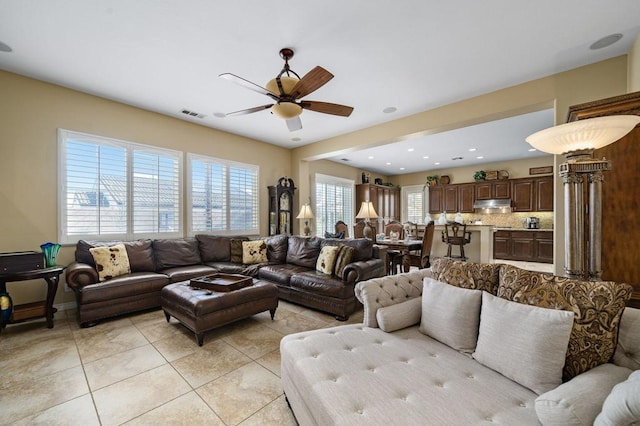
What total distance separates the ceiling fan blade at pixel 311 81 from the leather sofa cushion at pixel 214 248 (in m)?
2.98

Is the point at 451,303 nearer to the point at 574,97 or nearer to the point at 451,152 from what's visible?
the point at 574,97

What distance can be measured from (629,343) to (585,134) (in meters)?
1.12

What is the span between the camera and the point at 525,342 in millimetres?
1259

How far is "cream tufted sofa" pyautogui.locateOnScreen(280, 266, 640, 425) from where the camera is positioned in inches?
37.2

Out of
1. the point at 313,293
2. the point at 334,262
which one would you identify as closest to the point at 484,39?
the point at 334,262

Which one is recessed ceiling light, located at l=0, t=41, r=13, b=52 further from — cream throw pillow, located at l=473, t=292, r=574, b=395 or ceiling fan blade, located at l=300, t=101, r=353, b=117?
cream throw pillow, located at l=473, t=292, r=574, b=395

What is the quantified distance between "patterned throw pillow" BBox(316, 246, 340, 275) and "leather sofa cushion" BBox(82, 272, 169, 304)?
205 centimetres

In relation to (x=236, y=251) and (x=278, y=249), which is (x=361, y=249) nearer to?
(x=278, y=249)

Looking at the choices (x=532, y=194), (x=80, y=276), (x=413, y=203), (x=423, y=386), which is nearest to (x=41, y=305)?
(x=80, y=276)

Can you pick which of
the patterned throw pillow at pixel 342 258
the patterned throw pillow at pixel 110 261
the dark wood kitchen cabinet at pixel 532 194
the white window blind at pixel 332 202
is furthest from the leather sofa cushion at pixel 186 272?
the dark wood kitchen cabinet at pixel 532 194

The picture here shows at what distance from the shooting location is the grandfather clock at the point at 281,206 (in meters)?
5.85

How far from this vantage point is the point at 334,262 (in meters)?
3.70

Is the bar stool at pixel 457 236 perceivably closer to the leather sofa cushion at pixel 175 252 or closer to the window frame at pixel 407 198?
the window frame at pixel 407 198

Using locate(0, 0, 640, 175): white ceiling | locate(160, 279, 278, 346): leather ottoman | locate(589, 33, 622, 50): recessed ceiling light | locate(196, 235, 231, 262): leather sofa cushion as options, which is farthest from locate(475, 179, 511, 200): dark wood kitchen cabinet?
locate(160, 279, 278, 346): leather ottoman
